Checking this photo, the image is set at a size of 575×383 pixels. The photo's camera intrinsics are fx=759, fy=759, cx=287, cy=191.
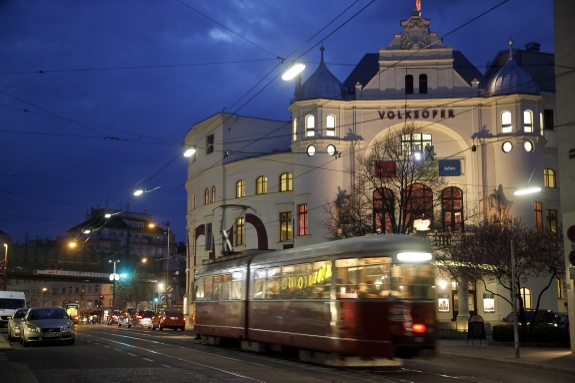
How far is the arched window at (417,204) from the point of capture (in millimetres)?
41062

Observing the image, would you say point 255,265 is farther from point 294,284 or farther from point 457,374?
point 457,374

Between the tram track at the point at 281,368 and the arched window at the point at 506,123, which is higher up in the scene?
the arched window at the point at 506,123

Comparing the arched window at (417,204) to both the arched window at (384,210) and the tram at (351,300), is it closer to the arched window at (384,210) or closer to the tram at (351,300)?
the arched window at (384,210)

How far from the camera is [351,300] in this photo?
59.7 feet

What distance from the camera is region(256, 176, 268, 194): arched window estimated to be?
57247 mm

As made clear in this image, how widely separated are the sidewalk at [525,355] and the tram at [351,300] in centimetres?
461

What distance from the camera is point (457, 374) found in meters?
18.3

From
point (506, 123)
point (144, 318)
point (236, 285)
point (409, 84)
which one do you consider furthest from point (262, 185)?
point (236, 285)

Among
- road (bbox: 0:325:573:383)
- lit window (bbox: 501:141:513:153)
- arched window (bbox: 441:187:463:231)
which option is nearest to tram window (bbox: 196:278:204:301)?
road (bbox: 0:325:573:383)

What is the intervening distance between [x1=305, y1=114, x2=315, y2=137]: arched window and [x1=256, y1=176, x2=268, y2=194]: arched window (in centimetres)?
713

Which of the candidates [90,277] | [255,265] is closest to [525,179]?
[255,265]

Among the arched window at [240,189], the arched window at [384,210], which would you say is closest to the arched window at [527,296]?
the arched window at [384,210]

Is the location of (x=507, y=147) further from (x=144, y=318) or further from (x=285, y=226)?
(x=144, y=318)

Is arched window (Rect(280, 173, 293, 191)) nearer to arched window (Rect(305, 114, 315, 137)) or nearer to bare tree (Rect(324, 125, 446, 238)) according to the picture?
arched window (Rect(305, 114, 315, 137))
